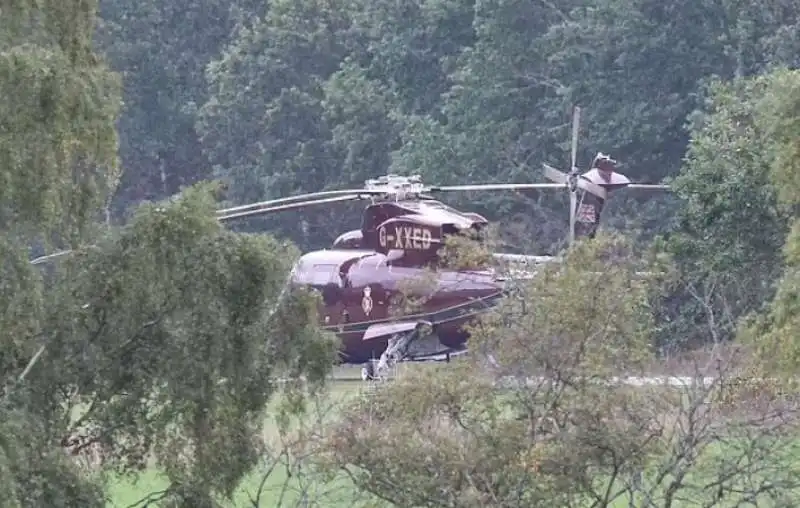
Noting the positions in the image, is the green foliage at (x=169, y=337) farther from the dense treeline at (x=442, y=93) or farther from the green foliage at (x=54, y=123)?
the dense treeline at (x=442, y=93)

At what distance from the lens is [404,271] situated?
2639 cm

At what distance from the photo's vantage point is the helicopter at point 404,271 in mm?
24531

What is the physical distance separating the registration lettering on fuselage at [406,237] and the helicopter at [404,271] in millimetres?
14

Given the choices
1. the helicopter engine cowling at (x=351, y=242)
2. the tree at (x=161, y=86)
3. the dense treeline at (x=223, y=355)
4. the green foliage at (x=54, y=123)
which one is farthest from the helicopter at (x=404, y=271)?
the tree at (x=161, y=86)

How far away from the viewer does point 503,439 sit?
42.7ft

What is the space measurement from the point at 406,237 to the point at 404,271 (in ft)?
4.37

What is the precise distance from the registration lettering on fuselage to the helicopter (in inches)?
0.6

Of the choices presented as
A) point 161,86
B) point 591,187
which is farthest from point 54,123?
point 161,86

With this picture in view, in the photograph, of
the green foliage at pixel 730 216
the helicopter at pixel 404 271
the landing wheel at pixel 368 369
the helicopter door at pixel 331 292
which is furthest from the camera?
the helicopter door at pixel 331 292

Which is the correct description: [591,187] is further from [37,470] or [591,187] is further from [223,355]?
[37,470]

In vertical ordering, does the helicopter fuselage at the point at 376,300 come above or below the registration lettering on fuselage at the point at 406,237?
below

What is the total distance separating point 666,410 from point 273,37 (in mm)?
36583

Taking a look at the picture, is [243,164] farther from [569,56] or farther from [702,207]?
[702,207]

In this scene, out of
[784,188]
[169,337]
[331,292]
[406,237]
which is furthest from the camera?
[331,292]
